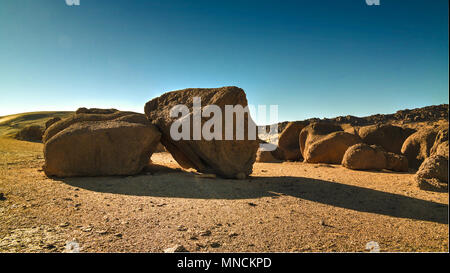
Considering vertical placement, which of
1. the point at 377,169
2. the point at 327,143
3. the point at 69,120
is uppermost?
the point at 69,120

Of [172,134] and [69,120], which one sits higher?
[69,120]

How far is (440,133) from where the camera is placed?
858 cm

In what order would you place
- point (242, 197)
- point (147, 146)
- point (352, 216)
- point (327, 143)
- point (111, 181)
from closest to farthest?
point (352, 216) → point (242, 197) → point (111, 181) → point (147, 146) → point (327, 143)

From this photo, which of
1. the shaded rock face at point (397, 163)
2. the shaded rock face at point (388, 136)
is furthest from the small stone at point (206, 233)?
the shaded rock face at point (388, 136)

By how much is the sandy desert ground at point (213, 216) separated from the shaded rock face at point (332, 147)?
5214mm

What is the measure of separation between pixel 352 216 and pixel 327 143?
844 cm

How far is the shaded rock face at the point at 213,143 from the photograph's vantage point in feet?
23.7

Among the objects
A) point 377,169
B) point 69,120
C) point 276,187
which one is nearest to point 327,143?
point 377,169

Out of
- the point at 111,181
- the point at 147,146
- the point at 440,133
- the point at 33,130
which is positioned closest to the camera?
the point at 111,181

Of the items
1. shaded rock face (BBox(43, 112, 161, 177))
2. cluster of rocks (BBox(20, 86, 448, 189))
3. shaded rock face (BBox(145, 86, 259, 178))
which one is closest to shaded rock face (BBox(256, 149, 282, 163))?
cluster of rocks (BBox(20, 86, 448, 189))

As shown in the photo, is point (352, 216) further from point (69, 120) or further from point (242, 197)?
point (69, 120)

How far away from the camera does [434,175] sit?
621cm

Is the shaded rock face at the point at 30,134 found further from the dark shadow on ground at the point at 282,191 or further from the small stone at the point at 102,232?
the small stone at the point at 102,232
